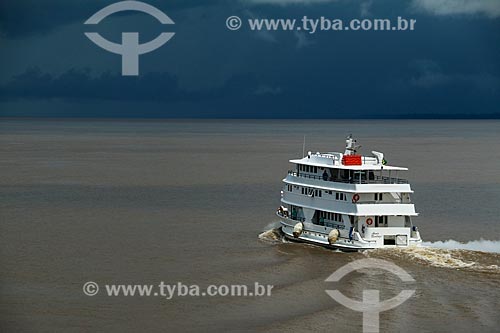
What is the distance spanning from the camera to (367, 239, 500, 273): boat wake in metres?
42.8

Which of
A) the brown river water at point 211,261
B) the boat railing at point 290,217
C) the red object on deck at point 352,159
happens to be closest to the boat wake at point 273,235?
the brown river water at point 211,261

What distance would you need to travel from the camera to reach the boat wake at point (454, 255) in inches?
1683

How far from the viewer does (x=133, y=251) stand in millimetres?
46688

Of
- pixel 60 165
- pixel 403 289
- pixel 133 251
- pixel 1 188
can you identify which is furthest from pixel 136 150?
pixel 403 289

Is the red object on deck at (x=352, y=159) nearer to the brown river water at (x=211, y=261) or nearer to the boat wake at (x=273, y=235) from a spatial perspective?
the brown river water at (x=211, y=261)

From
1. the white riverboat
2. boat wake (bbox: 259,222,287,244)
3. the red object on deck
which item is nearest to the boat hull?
the white riverboat

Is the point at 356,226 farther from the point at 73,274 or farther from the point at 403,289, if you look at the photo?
the point at 73,274

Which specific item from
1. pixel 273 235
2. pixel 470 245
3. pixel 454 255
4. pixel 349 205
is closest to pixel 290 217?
pixel 273 235

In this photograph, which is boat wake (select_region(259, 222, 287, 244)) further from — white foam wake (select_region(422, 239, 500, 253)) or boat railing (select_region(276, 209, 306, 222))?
white foam wake (select_region(422, 239, 500, 253))

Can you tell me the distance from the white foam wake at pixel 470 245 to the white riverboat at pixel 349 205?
2.19m

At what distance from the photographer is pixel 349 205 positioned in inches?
1837

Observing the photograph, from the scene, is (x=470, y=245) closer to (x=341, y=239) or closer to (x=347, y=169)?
Answer: (x=341, y=239)

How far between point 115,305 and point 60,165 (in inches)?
2847

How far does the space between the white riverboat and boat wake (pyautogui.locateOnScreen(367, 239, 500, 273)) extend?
83cm
